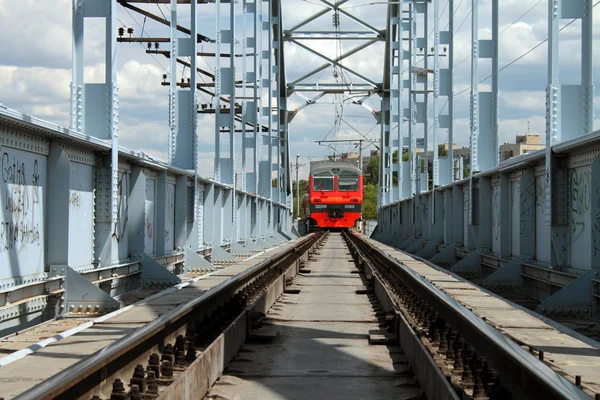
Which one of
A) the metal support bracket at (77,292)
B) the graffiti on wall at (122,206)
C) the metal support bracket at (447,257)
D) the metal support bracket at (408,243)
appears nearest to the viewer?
the metal support bracket at (77,292)

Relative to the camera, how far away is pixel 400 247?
31.8 m

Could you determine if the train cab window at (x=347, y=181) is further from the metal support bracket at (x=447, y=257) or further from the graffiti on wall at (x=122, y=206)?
the graffiti on wall at (x=122, y=206)

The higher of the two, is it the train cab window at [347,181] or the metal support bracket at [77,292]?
the train cab window at [347,181]

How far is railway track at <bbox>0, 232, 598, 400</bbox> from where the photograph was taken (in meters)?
4.48

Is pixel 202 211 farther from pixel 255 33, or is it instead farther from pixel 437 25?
pixel 255 33

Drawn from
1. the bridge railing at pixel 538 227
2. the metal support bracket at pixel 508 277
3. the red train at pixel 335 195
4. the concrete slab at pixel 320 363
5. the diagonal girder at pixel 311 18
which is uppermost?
the diagonal girder at pixel 311 18

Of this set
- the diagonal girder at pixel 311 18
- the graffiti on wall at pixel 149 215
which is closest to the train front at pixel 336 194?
the diagonal girder at pixel 311 18

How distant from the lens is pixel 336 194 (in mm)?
48812

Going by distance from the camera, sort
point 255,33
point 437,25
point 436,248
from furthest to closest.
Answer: point 255,33 → point 437,25 → point 436,248

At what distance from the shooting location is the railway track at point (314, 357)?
4477 mm

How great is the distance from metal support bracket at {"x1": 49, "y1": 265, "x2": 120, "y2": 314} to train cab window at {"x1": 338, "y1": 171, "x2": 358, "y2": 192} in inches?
1547

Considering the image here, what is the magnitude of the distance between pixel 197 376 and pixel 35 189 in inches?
187

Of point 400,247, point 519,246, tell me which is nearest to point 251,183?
point 400,247

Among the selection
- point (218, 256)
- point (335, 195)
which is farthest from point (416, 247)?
point (335, 195)
